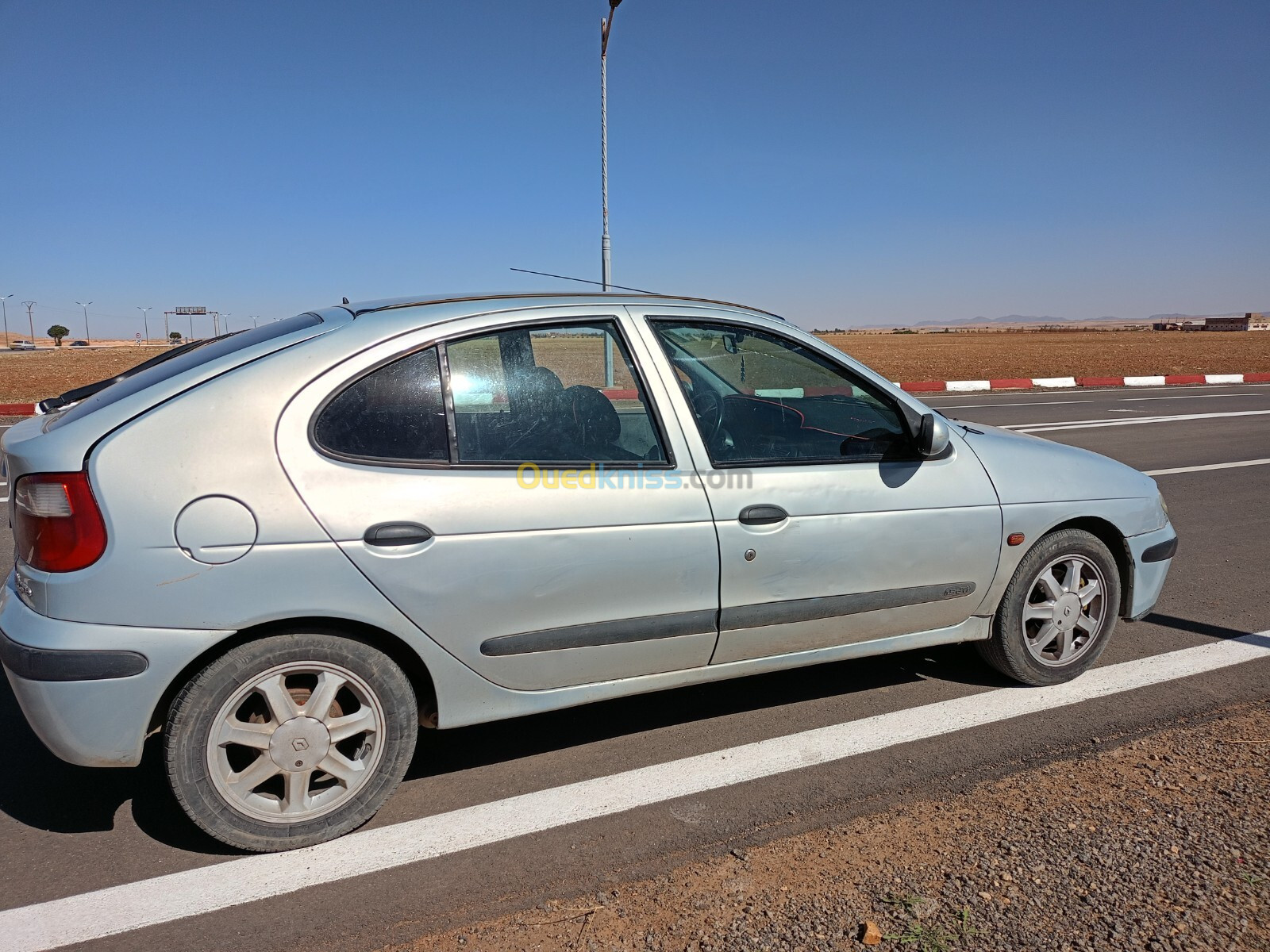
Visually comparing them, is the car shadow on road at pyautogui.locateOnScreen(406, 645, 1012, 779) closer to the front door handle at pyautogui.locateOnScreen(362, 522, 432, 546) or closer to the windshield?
the front door handle at pyautogui.locateOnScreen(362, 522, 432, 546)

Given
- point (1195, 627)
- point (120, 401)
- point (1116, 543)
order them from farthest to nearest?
point (1195, 627) < point (1116, 543) < point (120, 401)

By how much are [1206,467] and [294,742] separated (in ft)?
31.8

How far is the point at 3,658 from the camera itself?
98.4 inches

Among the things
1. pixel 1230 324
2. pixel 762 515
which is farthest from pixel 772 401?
pixel 1230 324

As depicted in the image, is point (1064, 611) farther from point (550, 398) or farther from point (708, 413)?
point (550, 398)

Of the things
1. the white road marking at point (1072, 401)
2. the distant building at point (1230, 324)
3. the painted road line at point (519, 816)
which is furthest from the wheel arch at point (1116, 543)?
the distant building at point (1230, 324)

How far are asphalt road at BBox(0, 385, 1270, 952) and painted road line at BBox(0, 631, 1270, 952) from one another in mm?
38

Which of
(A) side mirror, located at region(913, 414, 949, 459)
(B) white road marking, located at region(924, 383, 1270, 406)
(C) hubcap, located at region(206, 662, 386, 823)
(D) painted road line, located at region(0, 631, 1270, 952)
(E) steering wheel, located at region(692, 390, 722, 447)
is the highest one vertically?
(E) steering wheel, located at region(692, 390, 722, 447)

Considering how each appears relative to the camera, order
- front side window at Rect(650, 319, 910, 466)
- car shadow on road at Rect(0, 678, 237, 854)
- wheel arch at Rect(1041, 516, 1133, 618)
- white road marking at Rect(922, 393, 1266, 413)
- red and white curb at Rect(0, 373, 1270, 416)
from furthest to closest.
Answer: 1. red and white curb at Rect(0, 373, 1270, 416)
2. white road marking at Rect(922, 393, 1266, 413)
3. wheel arch at Rect(1041, 516, 1133, 618)
4. front side window at Rect(650, 319, 910, 466)
5. car shadow on road at Rect(0, 678, 237, 854)

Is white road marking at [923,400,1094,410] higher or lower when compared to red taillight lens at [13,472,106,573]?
lower

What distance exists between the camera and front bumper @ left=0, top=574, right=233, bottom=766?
2414 mm

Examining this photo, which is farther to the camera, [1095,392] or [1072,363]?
[1072,363]

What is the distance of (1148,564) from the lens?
12.7 ft

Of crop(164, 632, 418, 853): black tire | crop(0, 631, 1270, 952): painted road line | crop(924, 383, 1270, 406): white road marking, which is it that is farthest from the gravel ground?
crop(924, 383, 1270, 406): white road marking
